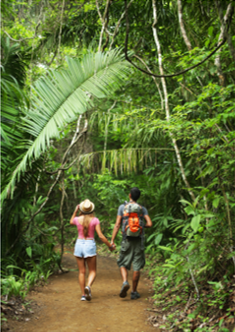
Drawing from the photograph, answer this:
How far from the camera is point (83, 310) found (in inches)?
158

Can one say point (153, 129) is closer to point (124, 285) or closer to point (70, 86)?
point (70, 86)

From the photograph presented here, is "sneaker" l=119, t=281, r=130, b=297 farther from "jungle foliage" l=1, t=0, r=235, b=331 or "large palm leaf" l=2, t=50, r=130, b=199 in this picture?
"large palm leaf" l=2, t=50, r=130, b=199

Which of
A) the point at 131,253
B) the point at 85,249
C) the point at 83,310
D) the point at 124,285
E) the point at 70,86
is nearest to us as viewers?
the point at 83,310

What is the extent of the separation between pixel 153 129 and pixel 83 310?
271 cm

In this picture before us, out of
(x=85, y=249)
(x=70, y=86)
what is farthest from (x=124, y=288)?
(x=70, y=86)

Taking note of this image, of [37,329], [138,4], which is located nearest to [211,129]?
[37,329]

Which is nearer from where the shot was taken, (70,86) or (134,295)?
(70,86)

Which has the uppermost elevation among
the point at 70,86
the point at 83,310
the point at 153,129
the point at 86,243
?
the point at 70,86

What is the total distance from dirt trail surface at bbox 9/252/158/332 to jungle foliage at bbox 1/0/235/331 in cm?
30

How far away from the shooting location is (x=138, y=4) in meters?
6.17

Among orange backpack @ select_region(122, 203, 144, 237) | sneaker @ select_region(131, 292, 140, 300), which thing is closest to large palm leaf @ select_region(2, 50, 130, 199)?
orange backpack @ select_region(122, 203, 144, 237)

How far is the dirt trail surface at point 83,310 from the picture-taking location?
345cm

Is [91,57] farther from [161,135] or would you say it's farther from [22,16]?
[22,16]

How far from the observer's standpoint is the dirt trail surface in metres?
3.45
